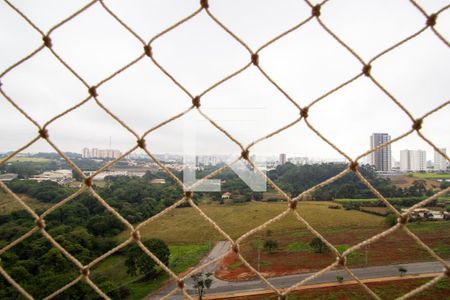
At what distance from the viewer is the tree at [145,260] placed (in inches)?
378

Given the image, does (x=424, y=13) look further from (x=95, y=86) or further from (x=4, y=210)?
(x=4, y=210)

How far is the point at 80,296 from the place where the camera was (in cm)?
742

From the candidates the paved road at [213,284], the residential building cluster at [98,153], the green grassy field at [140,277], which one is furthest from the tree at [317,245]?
the residential building cluster at [98,153]

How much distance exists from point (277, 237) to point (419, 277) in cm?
545

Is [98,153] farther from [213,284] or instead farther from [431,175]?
[431,175]

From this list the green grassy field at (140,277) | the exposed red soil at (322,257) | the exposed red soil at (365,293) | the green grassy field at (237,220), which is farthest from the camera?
the green grassy field at (237,220)

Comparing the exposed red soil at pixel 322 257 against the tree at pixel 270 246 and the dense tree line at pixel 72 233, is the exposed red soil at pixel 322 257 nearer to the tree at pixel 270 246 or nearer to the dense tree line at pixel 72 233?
the tree at pixel 270 246

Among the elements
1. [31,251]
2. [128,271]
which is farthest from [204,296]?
[31,251]

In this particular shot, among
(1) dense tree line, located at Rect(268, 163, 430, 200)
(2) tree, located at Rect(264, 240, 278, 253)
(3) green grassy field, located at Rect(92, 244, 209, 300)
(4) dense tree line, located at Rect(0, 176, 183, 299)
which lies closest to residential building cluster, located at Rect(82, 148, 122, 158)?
(4) dense tree line, located at Rect(0, 176, 183, 299)

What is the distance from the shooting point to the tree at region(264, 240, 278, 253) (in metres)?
11.9

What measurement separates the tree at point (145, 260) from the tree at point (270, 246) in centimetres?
396

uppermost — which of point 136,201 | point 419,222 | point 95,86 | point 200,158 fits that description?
point 95,86

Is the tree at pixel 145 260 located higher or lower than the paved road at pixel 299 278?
A: higher

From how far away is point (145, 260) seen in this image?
9.54 meters
